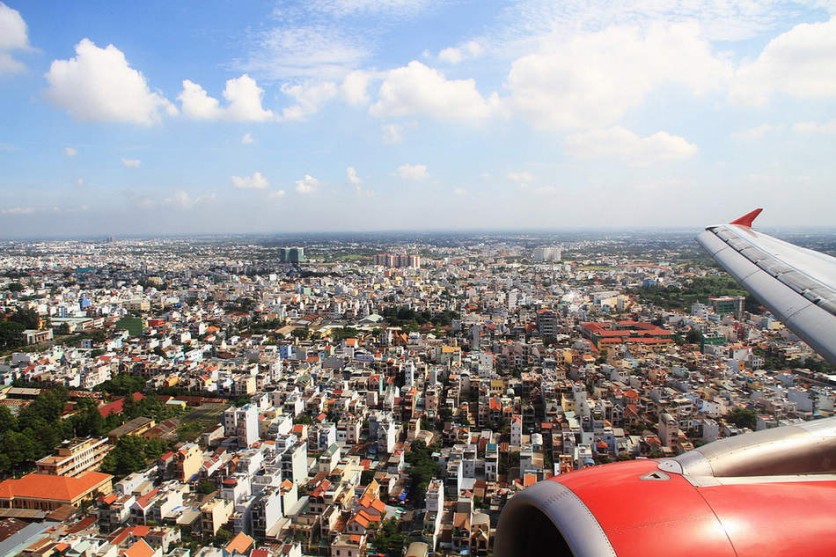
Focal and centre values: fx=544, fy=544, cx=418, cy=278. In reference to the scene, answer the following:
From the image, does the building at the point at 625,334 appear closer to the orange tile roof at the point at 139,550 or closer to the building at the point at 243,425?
the building at the point at 243,425

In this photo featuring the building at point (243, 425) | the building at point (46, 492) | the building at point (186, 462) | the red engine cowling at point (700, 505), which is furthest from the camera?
the building at point (243, 425)

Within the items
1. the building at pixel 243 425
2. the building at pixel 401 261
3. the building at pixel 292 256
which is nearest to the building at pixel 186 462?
the building at pixel 243 425

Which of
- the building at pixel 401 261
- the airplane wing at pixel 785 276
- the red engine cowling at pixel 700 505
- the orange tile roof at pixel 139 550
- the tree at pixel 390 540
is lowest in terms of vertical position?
the tree at pixel 390 540

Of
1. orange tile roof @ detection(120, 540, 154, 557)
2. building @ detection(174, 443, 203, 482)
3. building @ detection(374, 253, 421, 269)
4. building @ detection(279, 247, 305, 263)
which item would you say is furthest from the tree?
building @ detection(279, 247, 305, 263)

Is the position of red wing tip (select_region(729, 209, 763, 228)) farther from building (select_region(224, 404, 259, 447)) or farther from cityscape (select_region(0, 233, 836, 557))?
building (select_region(224, 404, 259, 447))

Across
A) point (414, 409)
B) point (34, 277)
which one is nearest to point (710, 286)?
point (414, 409)

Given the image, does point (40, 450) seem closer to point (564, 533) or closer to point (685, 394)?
point (564, 533)
